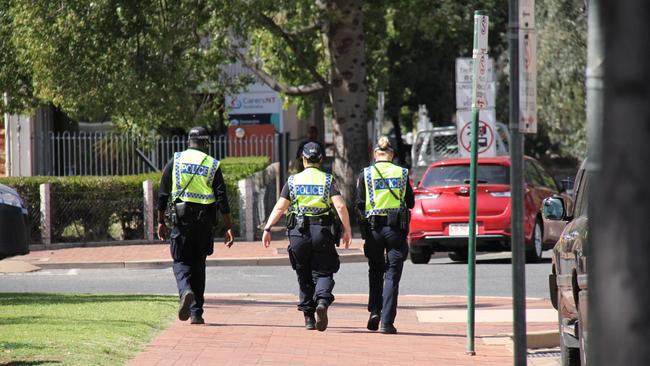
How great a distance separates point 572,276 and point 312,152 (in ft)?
11.5

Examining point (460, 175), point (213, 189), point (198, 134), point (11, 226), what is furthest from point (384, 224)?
point (460, 175)

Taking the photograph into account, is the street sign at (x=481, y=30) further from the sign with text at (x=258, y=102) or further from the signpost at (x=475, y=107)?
the sign with text at (x=258, y=102)

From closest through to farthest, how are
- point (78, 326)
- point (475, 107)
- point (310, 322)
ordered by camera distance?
point (475, 107) → point (78, 326) → point (310, 322)

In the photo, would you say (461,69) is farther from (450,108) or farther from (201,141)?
(450,108)

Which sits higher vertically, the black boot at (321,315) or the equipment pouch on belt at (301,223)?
the equipment pouch on belt at (301,223)

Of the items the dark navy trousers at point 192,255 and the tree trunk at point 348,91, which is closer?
the dark navy trousers at point 192,255

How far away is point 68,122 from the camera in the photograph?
3469 cm

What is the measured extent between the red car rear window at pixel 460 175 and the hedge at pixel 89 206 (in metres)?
5.69

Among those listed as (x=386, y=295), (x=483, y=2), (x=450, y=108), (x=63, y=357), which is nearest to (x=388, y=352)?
(x=386, y=295)

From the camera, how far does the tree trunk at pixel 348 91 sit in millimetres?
24203

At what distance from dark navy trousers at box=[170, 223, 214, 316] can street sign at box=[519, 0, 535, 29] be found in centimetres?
503

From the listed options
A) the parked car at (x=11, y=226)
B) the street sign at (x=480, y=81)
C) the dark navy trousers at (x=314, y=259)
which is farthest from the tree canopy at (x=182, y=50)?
the parked car at (x=11, y=226)

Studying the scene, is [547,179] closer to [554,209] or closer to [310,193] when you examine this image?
[310,193]

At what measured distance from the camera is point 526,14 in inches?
254
